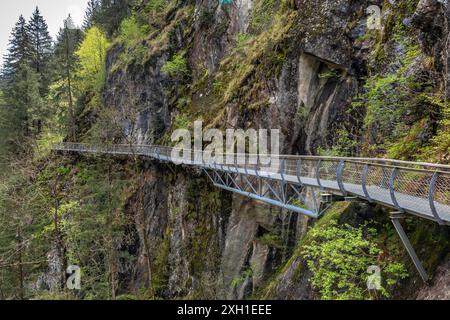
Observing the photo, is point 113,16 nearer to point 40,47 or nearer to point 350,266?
point 40,47

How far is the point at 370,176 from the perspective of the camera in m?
7.44

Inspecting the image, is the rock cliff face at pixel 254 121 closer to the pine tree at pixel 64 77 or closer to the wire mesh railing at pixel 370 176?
the wire mesh railing at pixel 370 176

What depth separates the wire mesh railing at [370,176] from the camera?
17.9 ft

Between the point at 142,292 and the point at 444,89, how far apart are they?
17.4 metres

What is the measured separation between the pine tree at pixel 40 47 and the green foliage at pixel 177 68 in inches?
791

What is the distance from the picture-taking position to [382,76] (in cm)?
1166

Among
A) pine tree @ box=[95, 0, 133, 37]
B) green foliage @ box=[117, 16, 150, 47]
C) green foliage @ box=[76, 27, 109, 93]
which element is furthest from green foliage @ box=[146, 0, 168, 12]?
pine tree @ box=[95, 0, 133, 37]

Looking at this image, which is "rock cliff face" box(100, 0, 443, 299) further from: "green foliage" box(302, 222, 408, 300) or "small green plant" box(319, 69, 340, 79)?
"green foliage" box(302, 222, 408, 300)

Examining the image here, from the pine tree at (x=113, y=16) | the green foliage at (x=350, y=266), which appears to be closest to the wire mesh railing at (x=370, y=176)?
the green foliage at (x=350, y=266)

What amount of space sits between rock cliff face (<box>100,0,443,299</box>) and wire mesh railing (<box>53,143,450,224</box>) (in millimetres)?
2424

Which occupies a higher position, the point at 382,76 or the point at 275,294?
the point at 382,76

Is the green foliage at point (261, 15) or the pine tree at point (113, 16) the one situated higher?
the pine tree at point (113, 16)
